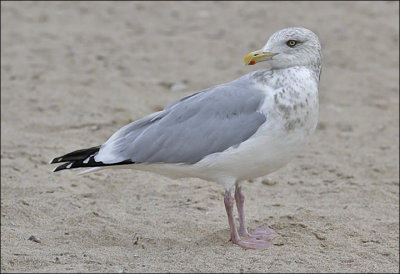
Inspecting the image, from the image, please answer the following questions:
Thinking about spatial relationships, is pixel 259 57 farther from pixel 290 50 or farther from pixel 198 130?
pixel 198 130

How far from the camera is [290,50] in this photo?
16.8 ft

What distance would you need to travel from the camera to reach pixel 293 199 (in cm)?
643

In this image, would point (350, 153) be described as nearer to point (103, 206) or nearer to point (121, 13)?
point (103, 206)

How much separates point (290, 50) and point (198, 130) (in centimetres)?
79

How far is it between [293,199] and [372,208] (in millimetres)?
635

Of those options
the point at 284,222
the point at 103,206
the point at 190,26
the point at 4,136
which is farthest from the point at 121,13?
the point at 284,222

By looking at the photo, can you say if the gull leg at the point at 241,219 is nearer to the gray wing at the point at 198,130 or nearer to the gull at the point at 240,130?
the gull at the point at 240,130

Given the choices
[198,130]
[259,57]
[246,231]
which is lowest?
[246,231]

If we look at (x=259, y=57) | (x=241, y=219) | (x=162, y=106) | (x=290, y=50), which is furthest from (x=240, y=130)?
(x=162, y=106)

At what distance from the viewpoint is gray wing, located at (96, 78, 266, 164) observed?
5008 mm

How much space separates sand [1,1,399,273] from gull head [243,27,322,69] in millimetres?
1191

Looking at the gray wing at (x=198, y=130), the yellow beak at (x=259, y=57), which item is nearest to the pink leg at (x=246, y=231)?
the gray wing at (x=198, y=130)

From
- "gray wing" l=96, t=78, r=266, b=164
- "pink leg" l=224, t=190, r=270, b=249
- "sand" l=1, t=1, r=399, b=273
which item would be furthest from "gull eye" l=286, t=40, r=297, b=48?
"sand" l=1, t=1, r=399, b=273

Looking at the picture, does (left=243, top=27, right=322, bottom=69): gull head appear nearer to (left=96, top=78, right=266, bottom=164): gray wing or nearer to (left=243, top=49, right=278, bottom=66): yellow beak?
(left=243, top=49, right=278, bottom=66): yellow beak
